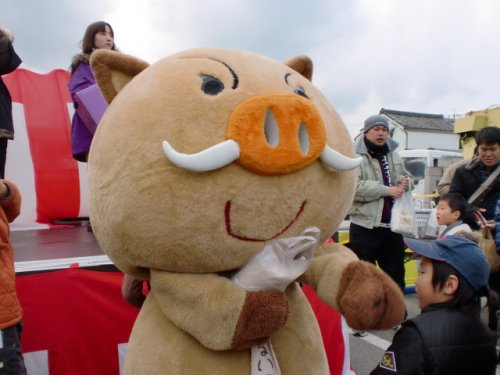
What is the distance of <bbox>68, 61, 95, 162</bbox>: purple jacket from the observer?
118 inches

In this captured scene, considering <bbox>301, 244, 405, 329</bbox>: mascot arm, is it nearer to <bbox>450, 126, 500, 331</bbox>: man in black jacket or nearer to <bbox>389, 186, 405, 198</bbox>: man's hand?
<bbox>389, 186, 405, 198</bbox>: man's hand

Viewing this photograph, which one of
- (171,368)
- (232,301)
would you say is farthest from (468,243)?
(171,368)

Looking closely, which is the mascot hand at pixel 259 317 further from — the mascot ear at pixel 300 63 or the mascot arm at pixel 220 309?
the mascot ear at pixel 300 63

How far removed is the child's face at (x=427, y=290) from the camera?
1.83 meters

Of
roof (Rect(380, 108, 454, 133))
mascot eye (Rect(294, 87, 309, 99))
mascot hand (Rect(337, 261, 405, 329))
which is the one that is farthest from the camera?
roof (Rect(380, 108, 454, 133))

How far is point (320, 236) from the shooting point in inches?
56.9

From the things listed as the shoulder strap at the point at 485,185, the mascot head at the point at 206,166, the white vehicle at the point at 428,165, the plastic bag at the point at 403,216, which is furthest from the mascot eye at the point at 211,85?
the white vehicle at the point at 428,165

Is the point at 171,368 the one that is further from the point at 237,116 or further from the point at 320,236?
the point at 237,116

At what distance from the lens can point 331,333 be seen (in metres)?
2.65

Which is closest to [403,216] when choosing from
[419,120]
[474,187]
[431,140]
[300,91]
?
[474,187]

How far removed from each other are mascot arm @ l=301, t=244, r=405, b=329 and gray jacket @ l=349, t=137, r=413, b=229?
7.20ft

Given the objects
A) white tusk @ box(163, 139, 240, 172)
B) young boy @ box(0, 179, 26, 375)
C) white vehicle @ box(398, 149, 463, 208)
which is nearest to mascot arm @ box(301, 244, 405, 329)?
white tusk @ box(163, 139, 240, 172)

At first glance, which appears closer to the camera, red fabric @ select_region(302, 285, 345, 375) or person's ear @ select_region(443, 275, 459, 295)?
person's ear @ select_region(443, 275, 459, 295)

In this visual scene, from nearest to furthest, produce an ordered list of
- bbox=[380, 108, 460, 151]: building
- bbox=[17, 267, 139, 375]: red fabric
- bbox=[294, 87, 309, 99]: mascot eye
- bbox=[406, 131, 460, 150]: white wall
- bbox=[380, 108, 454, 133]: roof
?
bbox=[294, 87, 309, 99]: mascot eye, bbox=[17, 267, 139, 375]: red fabric, bbox=[380, 108, 460, 151]: building, bbox=[406, 131, 460, 150]: white wall, bbox=[380, 108, 454, 133]: roof
